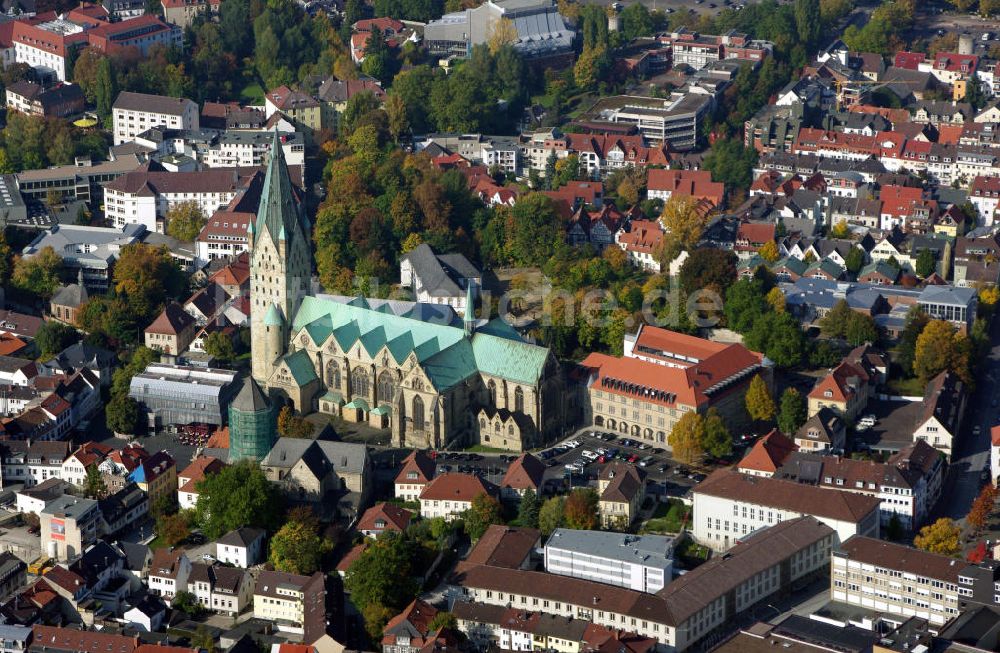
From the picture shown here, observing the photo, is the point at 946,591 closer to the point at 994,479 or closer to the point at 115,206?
the point at 994,479

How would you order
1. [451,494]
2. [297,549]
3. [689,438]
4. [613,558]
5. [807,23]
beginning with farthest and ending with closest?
[807,23]
[689,438]
[451,494]
[297,549]
[613,558]

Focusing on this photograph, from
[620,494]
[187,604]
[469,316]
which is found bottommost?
[187,604]

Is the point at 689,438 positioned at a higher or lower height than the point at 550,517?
higher

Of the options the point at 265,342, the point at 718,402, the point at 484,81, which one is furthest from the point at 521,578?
the point at 484,81

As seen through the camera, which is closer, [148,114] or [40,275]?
[40,275]

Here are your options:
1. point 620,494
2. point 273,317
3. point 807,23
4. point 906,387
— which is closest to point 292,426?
point 273,317

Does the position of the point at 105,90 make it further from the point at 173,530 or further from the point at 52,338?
the point at 173,530
